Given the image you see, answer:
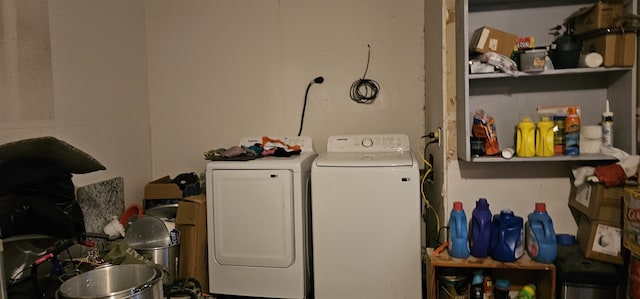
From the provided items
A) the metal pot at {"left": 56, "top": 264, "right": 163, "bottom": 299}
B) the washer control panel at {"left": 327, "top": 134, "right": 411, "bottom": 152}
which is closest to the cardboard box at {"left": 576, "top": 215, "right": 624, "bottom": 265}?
the washer control panel at {"left": 327, "top": 134, "right": 411, "bottom": 152}

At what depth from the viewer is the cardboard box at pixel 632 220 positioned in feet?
6.48

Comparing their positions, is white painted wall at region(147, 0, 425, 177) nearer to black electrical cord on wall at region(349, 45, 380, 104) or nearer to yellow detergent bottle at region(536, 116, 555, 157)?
black electrical cord on wall at region(349, 45, 380, 104)

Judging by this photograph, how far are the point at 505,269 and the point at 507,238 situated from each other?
11.7 inches

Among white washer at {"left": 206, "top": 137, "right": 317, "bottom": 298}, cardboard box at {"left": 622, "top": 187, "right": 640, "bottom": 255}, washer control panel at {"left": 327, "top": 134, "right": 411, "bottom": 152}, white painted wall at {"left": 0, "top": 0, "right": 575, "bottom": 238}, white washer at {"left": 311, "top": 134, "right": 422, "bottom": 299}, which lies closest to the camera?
cardboard box at {"left": 622, "top": 187, "right": 640, "bottom": 255}

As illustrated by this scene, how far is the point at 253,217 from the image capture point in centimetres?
272

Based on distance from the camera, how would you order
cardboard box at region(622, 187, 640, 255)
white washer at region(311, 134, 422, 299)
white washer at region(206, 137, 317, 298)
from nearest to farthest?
1. cardboard box at region(622, 187, 640, 255)
2. white washer at region(311, 134, 422, 299)
3. white washer at region(206, 137, 317, 298)

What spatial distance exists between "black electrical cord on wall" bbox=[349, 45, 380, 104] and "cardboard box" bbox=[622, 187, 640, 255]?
175cm

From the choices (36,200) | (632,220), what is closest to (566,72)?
(632,220)

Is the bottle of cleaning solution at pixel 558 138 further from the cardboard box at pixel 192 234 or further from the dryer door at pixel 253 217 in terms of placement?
the cardboard box at pixel 192 234

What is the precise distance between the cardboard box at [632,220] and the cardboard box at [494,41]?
848 mm

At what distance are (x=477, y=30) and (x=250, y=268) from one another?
186 cm

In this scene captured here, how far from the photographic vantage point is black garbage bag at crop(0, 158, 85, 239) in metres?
1.84

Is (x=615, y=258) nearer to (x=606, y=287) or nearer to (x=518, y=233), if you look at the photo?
(x=606, y=287)

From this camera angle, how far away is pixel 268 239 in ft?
8.89
